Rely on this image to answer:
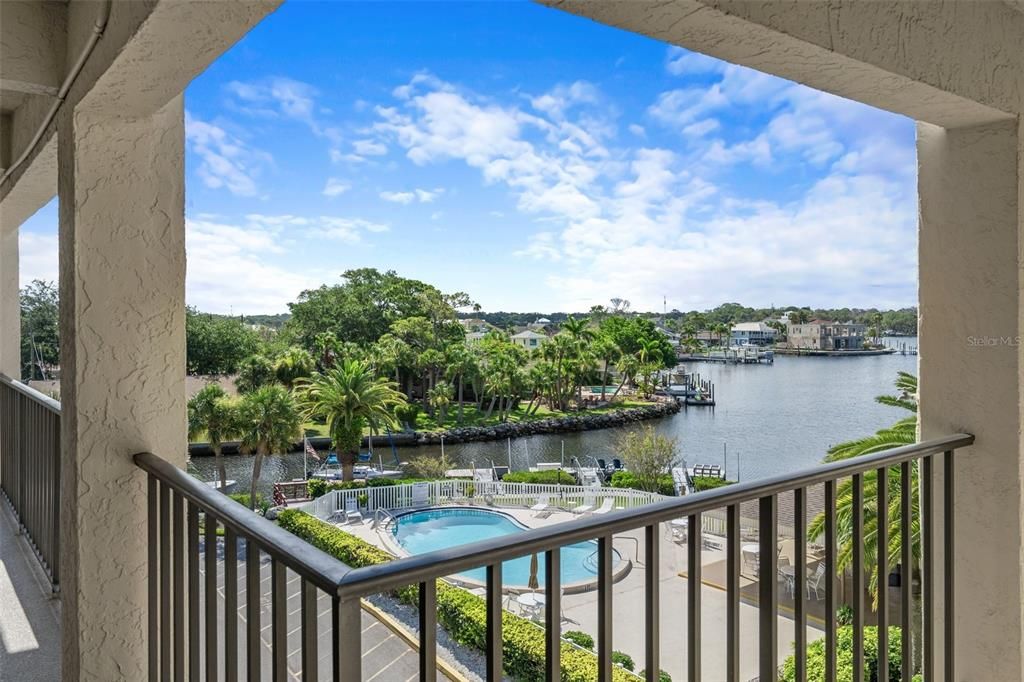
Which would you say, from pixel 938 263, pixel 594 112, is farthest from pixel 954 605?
pixel 594 112

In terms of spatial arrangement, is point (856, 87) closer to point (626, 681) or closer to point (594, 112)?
point (626, 681)

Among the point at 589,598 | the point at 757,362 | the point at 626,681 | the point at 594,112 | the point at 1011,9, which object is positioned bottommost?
the point at 589,598

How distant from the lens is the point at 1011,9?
1573 millimetres

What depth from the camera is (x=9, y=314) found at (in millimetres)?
3500

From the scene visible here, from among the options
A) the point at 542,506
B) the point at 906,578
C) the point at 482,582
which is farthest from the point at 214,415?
the point at 906,578

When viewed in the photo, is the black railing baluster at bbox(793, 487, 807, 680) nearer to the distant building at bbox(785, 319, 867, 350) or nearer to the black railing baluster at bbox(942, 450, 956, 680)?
the black railing baluster at bbox(942, 450, 956, 680)

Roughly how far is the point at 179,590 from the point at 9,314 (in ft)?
10.9

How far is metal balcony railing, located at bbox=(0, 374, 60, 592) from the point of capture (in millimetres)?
2031

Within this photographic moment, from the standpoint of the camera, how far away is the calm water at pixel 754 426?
24672mm

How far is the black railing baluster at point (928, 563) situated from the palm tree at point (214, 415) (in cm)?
2080

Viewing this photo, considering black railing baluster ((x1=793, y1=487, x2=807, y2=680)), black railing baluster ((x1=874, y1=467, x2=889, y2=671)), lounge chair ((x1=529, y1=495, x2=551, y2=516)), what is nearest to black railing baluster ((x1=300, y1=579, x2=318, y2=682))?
black railing baluster ((x1=793, y1=487, x2=807, y2=680))

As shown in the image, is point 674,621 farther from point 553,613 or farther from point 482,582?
point 553,613

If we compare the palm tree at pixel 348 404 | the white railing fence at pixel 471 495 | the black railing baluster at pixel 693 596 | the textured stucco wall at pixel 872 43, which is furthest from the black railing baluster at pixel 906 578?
the palm tree at pixel 348 404

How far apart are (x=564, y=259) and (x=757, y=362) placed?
16.3 metres
